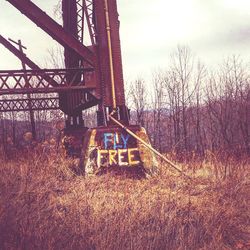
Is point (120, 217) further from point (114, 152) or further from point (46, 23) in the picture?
point (46, 23)

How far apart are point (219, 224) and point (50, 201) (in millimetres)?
2277

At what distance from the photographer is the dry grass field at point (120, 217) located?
3787mm

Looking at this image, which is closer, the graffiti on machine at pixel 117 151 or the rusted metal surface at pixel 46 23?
the rusted metal surface at pixel 46 23

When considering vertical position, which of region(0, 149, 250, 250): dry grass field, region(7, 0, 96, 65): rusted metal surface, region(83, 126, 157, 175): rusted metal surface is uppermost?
region(7, 0, 96, 65): rusted metal surface

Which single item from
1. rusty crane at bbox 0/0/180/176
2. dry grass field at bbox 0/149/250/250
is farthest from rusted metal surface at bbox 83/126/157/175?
dry grass field at bbox 0/149/250/250

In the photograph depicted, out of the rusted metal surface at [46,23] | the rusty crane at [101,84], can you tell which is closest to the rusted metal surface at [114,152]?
the rusty crane at [101,84]

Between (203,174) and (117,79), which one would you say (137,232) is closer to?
(203,174)

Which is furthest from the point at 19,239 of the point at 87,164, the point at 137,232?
the point at 87,164

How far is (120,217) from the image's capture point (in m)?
4.57

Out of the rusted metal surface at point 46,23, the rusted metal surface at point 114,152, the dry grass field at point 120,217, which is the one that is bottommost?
the dry grass field at point 120,217

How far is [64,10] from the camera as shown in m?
12.7

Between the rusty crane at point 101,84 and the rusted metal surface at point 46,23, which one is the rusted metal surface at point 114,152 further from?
the rusted metal surface at point 46,23

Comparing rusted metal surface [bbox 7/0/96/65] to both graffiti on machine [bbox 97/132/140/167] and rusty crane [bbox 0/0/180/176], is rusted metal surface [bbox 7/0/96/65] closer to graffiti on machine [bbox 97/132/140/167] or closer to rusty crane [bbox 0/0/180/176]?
rusty crane [bbox 0/0/180/176]

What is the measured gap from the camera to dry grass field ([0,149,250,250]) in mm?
3787
